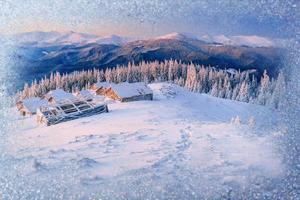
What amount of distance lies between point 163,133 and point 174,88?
1436 centimetres

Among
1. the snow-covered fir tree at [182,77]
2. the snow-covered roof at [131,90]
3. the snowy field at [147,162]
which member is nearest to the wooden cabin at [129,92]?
the snow-covered roof at [131,90]

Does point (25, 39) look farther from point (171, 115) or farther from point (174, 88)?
point (174, 88)

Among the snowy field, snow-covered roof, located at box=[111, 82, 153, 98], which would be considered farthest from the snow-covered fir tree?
the snowy field

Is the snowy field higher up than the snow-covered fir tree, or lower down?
higher up

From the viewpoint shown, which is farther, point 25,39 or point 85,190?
point 25,39

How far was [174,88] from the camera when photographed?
2330 centimetres

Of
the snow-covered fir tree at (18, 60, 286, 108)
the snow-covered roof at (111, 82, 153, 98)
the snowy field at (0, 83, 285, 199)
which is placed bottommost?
the snow-covered fir tree at (18, 60, 286, 108)

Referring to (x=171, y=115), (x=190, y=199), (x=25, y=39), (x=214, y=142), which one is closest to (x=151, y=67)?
(x=171, y=115)

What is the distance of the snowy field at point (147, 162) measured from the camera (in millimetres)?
6652

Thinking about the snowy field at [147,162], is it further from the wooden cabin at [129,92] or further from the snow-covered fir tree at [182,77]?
the snow-covered fir tree at [182,77]

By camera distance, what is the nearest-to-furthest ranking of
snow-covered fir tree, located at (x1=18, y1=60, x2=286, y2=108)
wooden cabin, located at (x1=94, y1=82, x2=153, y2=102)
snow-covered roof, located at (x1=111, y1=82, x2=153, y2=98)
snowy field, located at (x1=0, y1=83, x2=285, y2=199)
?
snowy field, located at (x1=0, y1=83, x2=285, y2=199) < wooden cabin, located at (x1=94, y1=82, x2=153, y2=102) < snow-covered roof, located at (x1=111, y1=82, x2=153, y2=98) < snow-covered fir tree, located at (x1=18, y1=60, x2=286, y2=108)

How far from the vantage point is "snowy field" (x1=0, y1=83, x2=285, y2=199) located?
665cm

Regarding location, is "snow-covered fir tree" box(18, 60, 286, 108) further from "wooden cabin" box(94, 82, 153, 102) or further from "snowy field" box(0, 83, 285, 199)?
"snowy field" box(0, 83, 285, 199)

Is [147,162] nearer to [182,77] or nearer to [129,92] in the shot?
[129,92]
